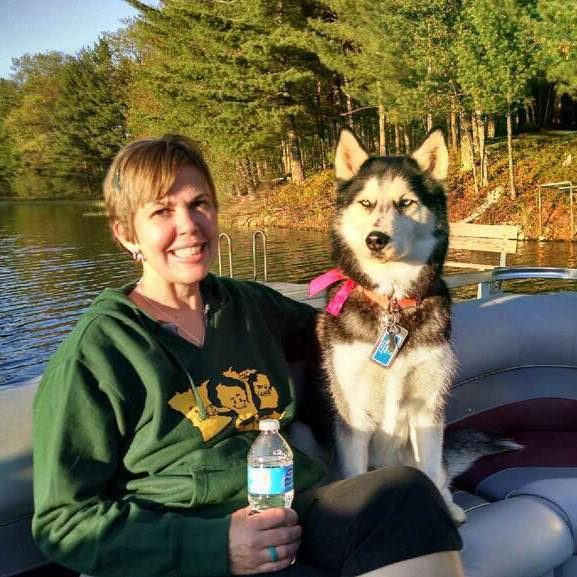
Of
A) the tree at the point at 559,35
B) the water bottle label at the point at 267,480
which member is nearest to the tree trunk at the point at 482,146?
the tree at the point at 559,35

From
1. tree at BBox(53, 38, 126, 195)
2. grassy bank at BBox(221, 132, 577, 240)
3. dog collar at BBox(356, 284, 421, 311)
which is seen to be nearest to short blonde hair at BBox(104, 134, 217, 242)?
dog collar at BBox(356, 284, 421, 311)

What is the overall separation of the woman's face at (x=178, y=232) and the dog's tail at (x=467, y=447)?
1427 mm

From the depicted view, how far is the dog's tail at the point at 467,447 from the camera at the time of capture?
2703 millimetres

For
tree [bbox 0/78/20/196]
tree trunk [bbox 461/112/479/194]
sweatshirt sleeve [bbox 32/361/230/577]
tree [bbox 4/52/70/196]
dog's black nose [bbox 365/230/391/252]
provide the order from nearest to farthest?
sweatshirt sleeve [bbox 32/361/230/577] < dog's black nose [bbox 365/230/391/252] < tree trunk [bbox 461/112/479/194] < tree [bbox 4/52/70/196] < tree [bbox 0/78/20/196]

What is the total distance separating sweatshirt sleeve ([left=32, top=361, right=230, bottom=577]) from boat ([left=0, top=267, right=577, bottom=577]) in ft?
0.92

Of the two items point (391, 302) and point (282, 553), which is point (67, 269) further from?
point (282, 553)

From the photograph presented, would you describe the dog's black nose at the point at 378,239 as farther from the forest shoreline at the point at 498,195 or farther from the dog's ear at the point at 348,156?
the forest shoreline at the point at 498,195

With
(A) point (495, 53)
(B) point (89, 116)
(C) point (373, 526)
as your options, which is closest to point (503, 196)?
(A) point (495, 53)

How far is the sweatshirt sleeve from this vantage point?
1.52 metres

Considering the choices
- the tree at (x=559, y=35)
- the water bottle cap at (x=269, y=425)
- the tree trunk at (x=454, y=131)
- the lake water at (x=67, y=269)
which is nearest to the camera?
the water bottle cap at (x=269, y=425)

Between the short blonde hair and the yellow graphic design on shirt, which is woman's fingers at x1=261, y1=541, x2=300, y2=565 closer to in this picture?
the yellow graphic design on shirt

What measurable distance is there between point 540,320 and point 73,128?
59.2 metres

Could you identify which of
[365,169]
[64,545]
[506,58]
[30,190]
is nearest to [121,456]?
[64,545]

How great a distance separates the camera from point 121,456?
169 centimetres
